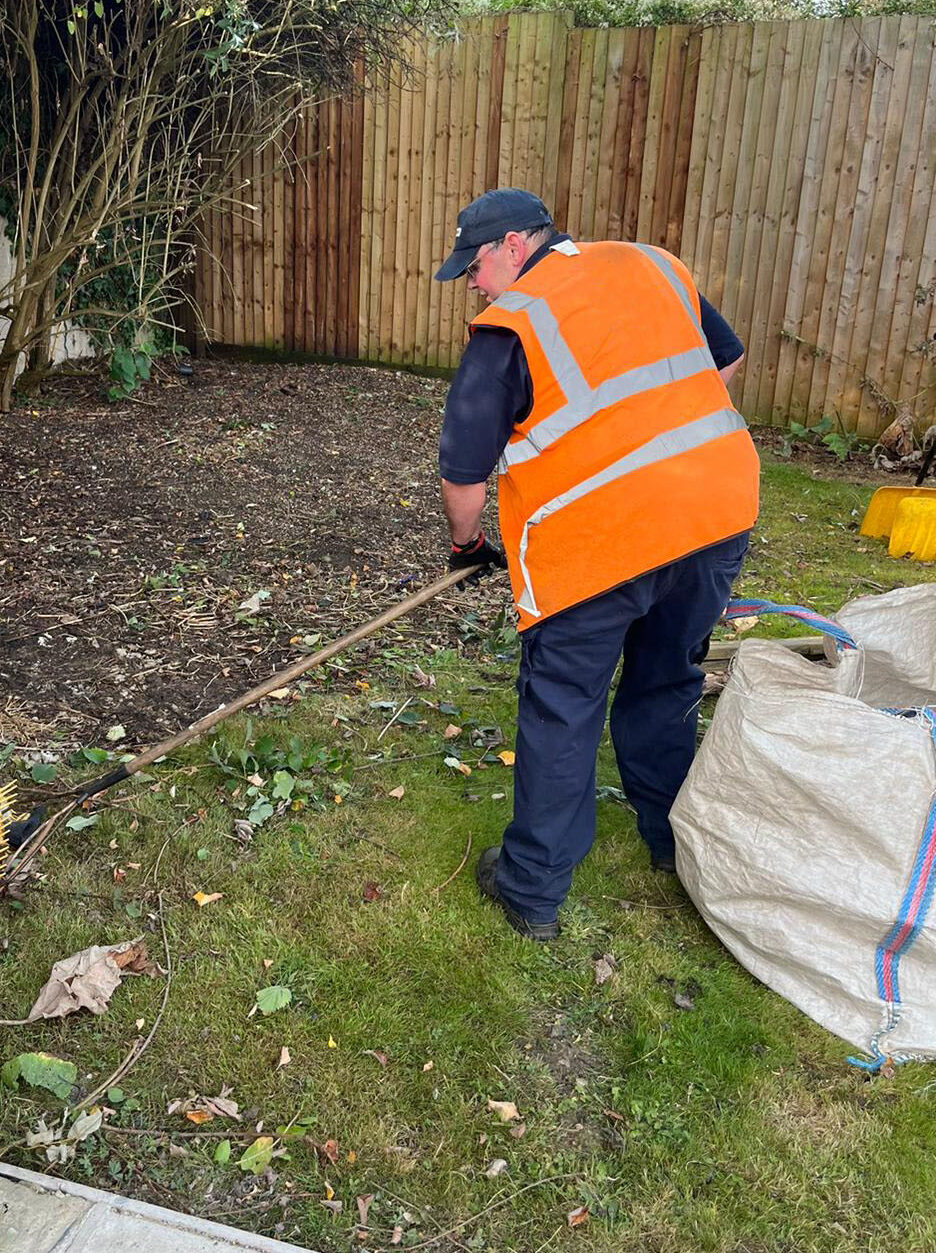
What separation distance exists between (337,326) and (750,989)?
7853 mm

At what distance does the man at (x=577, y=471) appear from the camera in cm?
244

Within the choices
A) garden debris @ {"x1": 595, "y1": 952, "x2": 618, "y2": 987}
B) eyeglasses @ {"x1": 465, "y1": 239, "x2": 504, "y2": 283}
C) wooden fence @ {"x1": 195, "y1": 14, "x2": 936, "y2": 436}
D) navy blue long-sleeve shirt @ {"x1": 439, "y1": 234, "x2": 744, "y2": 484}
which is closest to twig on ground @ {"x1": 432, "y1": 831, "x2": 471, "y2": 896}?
garden debris @ {"x1": 595, "y1": 952, "x2": 618, "y2": 987}

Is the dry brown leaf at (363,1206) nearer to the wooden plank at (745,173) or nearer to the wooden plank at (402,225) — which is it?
the wooden plank at (745,173)

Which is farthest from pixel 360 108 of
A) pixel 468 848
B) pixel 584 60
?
pixel 468 848

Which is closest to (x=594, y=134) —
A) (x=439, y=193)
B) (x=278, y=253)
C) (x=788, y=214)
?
(x=439, y=193)

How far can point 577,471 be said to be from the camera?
2469 millimetres

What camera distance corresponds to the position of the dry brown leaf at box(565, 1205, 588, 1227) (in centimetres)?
208

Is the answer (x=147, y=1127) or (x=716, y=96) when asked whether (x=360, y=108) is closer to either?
(x=716, y=96)

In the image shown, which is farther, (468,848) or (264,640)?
(264,640)

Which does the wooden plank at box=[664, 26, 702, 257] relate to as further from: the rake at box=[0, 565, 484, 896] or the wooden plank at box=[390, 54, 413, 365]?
the rake at box=[0, 565, 484, 896]

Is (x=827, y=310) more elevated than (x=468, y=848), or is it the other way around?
(x=827, y=310)

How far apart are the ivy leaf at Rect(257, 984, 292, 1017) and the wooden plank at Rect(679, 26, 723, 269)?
7053mm

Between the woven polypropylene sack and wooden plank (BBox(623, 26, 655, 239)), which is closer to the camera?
the woven polypropylene sack

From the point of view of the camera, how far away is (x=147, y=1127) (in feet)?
7.36
